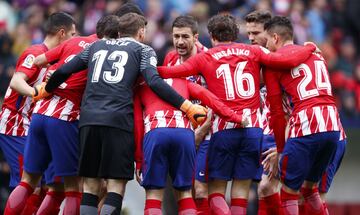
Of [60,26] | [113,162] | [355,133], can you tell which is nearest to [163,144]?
[113,162]

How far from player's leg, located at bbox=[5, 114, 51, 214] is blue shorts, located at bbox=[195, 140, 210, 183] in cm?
179

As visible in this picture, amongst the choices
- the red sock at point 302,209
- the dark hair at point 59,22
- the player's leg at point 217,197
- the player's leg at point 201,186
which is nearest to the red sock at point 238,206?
the player's leg at point 217,197

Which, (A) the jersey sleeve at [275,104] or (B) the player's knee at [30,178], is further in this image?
(B) the player's knee at [30,178]

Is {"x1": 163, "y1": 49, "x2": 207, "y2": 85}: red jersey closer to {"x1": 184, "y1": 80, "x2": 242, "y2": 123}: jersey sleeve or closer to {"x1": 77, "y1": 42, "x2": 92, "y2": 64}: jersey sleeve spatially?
{"x1": 184, "y1": 80, "x2": 242, "y2": 123}: jersey sleeve

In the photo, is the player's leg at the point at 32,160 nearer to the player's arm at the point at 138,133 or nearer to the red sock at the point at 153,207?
the player's arm at the point at 138,133

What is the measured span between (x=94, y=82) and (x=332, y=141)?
2870 millimetres

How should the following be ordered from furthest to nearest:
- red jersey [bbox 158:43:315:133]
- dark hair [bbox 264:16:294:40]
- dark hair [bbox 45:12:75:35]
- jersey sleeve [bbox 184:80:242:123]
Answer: dark hair [bbox 45:12:75:35] < dark hair [bbox 264:16:294:40] < red jersey [bbox 158:43:315:133] < jersey sleeve [bbox 184:80:242:123]

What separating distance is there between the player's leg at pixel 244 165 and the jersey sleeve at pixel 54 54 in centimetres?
233

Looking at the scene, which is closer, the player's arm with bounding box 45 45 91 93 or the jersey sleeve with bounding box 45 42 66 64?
the player's arm with bounding box 45 45 91 93

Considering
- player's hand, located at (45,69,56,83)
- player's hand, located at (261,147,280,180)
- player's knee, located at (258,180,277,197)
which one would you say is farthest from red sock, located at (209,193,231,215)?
player's hand, located at (45,69,56,83)

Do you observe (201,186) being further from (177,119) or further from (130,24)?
(130,24)

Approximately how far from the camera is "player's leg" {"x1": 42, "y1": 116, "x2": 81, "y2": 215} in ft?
41.8

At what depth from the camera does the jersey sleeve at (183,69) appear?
12.5 meters

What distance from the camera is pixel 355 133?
68.1 ft
